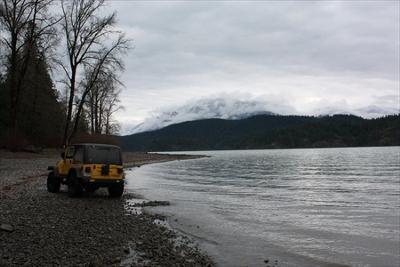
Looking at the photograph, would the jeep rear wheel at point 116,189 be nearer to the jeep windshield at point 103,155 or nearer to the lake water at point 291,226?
the jeep windshield at point 103,155

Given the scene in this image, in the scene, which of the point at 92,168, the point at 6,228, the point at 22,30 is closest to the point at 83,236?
the point at 6,228

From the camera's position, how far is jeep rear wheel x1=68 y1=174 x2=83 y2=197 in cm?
2261

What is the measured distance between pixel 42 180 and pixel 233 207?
41.5 ft

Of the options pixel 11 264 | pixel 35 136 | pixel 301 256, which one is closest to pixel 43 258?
pixel 11 264

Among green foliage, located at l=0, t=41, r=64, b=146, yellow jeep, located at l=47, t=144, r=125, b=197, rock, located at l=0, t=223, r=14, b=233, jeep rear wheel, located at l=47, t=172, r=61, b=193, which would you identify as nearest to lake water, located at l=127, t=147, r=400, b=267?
yellow jeep, located at l=47, t=144, r=125, b=197

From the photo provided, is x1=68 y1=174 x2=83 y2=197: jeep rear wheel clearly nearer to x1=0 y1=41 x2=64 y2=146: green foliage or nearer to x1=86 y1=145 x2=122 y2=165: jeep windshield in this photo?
x1=86 y1=145 x2=122 y2=165: jeep windshield

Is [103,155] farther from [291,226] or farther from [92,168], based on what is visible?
[291,226]

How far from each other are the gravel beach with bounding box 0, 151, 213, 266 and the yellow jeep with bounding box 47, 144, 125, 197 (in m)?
0.93

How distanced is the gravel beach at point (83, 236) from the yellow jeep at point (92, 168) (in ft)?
3.06

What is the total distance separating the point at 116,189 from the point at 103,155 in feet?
7.27

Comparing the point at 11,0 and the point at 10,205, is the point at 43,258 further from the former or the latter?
the point at 11,0

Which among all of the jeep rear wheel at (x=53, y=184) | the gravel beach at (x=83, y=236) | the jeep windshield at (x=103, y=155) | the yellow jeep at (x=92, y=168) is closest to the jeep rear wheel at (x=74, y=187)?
the yellow jeep at (x=92, y=168)

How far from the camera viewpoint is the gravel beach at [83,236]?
10.6m

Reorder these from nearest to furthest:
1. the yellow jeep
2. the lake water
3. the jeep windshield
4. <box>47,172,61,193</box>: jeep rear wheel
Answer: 1. the lake water
2. the yellow jeep
3. the jeep windshield
4. <box>47,172,61,193</box>: jeep rear wheel
